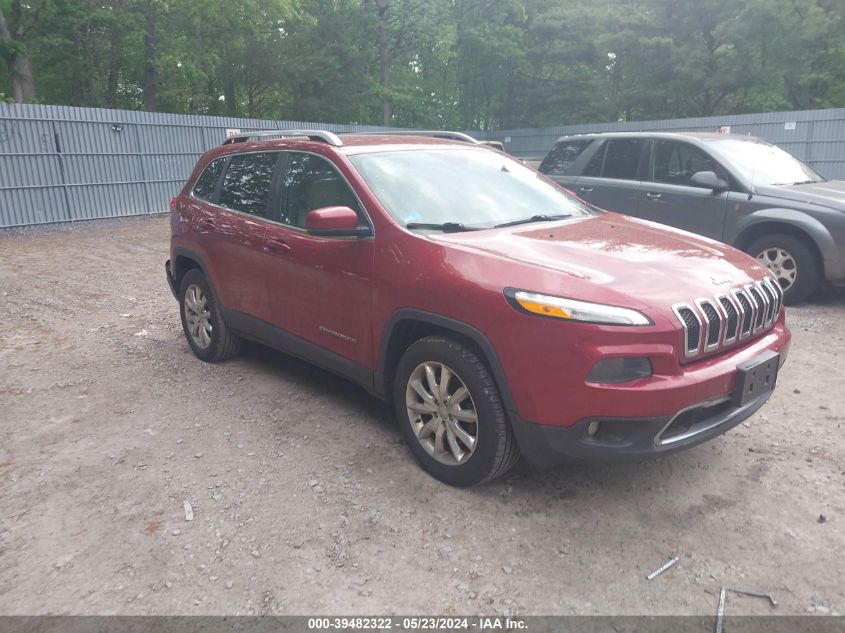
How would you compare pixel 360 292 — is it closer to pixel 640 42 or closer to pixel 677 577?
pixel 677 577

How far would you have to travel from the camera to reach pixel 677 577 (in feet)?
8.63

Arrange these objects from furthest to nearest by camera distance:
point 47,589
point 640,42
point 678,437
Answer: point 640,42 → point 678,437 → point 47,589

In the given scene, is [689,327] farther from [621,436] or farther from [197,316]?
[197,316]

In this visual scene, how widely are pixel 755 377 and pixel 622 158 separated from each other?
17.9ft

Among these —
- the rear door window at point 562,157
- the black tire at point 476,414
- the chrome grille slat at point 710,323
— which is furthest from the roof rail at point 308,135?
the rear door window at point 562,157

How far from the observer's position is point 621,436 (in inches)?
109

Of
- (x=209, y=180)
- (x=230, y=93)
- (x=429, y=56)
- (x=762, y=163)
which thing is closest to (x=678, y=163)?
(x=762, y=163)

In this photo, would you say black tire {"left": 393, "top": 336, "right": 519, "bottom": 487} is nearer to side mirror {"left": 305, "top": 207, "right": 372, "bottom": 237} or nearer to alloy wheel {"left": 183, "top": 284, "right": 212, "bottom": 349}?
side mirror {"left": 305, "top": 207, "right": 372, "bottom": 237}

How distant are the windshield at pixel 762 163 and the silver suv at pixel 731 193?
0.01 meters

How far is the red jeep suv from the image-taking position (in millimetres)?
2732

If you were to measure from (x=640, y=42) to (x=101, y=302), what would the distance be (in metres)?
30.9

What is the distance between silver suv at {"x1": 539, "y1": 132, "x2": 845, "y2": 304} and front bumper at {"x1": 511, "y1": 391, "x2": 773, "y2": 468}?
4359 mm

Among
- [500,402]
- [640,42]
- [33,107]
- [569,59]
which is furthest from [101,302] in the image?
[569,59]

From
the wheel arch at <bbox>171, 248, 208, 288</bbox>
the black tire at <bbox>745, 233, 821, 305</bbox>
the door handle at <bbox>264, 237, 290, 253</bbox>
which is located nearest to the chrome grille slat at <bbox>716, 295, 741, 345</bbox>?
the door handle at <bbox>264, 237, 290, 253</bbox>
